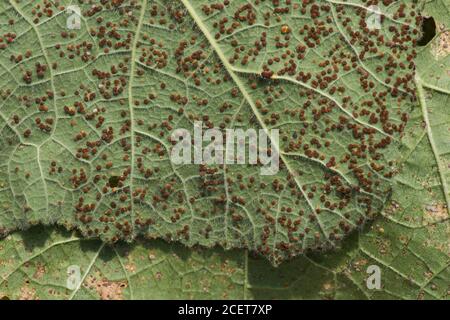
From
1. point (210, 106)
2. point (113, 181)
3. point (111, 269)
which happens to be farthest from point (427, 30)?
point (111, 269)

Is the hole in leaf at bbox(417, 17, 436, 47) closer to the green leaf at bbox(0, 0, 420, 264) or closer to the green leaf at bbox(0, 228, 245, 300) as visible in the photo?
the green leaf at bbox(0, 0, 420, 264)

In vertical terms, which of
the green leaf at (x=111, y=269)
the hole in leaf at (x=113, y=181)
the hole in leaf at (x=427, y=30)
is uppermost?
the hole in leaf at (x=427, y=30)

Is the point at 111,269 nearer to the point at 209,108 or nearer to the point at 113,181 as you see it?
the point at 113,181

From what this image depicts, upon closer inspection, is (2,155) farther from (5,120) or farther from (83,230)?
(83,230)

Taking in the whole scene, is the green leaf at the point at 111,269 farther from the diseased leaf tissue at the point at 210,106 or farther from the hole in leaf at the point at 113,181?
the hole in leaf at the point at 113,181

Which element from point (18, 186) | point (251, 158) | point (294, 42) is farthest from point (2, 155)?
point (294, 42)

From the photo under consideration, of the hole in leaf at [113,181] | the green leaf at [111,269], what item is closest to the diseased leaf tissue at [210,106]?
the hole in leaf at [113,181]
